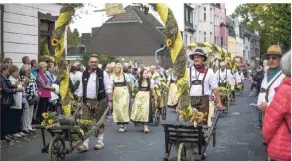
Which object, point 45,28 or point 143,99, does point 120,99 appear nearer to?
point 143,99

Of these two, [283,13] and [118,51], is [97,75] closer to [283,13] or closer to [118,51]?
[283,13]

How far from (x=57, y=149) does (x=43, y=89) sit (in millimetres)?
4151

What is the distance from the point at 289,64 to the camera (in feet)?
13.9

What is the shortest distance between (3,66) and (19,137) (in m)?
1.77

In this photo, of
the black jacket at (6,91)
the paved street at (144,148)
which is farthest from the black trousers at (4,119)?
the paved street at (144,148)

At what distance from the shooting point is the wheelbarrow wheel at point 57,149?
24.9 ft

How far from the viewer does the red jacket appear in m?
4.15

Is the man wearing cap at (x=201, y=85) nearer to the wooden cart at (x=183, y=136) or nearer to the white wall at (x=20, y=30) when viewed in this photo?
the wooden cart at (x=183, y=136)

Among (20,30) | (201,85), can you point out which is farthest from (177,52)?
(20,30)

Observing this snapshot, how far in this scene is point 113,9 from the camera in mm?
8516

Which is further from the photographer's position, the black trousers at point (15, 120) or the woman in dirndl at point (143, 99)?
the woman in dirndl at point (143, 99)

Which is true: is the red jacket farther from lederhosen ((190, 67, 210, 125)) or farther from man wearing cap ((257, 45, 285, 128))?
lederhosen ((190, 67, 210, 125))

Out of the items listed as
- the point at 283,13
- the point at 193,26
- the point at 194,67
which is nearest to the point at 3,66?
the point at 194,67

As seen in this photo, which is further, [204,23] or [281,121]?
[204,23]
